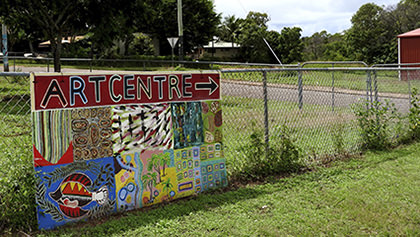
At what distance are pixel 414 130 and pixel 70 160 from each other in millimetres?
6618

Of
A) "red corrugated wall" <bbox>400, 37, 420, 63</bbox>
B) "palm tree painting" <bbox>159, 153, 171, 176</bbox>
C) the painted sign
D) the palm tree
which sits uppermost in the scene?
"red corrugated wall" <bbox>400, 37, 420, 63</bbox>

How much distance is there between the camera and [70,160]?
4.01m

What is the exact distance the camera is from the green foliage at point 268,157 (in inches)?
217

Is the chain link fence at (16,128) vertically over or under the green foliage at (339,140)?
over

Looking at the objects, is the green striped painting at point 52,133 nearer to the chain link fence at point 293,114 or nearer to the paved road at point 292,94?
the chain link fence at point 293,114

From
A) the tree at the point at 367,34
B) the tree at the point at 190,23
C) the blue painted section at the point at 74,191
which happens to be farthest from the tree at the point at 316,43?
the blue painted section at the point at 74,191

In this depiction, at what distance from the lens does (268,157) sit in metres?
5.66

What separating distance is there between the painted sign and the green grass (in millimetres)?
1215

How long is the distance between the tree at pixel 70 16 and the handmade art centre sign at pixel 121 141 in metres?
8.98

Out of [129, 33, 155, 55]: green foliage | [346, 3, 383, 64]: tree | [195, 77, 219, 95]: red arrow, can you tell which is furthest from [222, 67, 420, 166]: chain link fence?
[346, 3, 383, 64]: tree

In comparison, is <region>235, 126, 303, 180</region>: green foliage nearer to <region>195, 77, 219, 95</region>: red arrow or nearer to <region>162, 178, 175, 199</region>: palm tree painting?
Answer: <region>195, 77, 219, 95</region>: red arrow

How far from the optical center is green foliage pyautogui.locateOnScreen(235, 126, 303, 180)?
5.51 m

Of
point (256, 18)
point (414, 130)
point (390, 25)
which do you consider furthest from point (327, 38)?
point (414, 130)

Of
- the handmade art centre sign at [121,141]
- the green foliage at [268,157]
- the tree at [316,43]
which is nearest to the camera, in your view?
the handmade art centre sign at [121,141]
